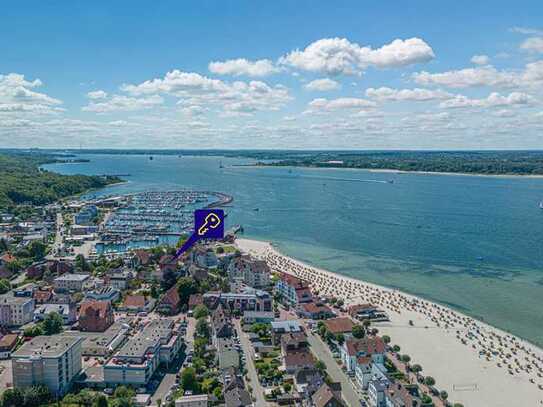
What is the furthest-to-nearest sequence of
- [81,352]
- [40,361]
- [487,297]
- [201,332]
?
[487,297] → [201,332] → [81,352] → [40,361]

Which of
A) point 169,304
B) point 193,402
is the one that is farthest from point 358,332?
point 169,304

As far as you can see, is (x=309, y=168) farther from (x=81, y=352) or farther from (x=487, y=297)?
(x=81, y=352)

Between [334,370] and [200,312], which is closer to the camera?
[334,370]

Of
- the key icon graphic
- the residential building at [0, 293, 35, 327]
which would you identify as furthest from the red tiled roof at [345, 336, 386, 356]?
the residential building at [0, 293, 35, 327]

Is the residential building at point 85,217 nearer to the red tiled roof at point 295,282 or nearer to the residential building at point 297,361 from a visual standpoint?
the red tiled roof at point 295,282

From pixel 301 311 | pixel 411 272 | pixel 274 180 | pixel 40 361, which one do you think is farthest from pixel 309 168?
pixel 40 361

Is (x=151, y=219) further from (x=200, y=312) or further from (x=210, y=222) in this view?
(x=210, y=222)
